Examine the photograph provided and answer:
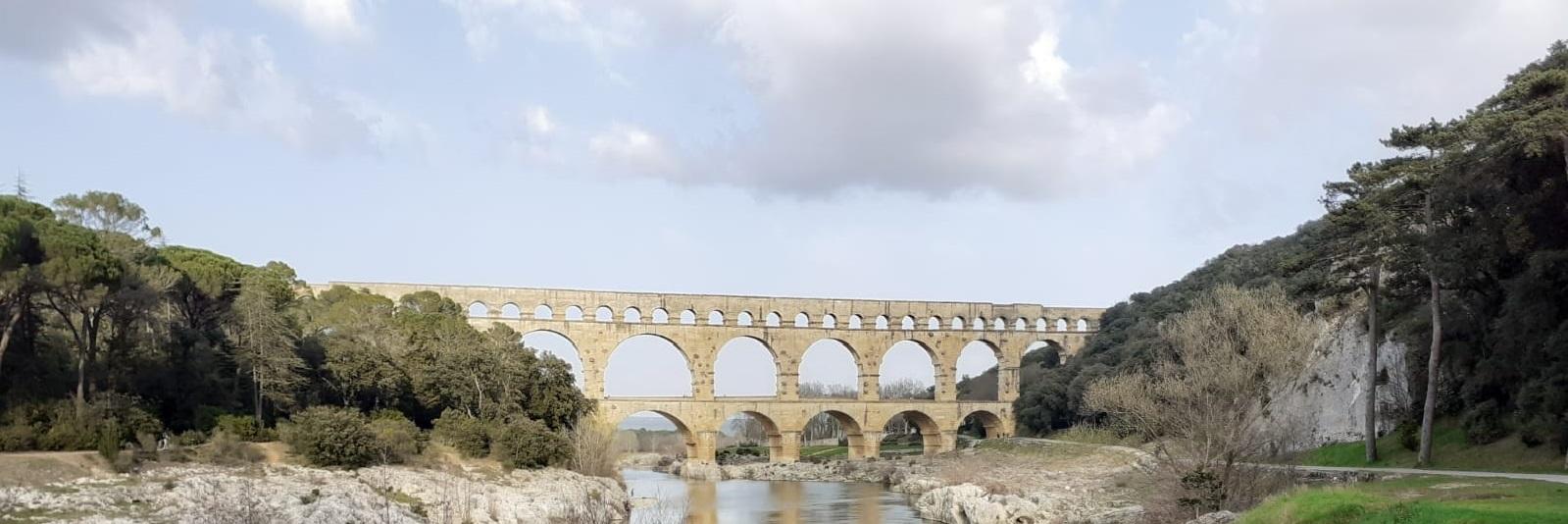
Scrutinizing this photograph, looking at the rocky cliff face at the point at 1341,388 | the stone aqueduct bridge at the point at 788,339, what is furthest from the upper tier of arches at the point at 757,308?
the rocky cliff face at the point at 1341,388

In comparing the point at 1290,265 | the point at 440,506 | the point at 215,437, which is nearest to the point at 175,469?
the point at 215,437

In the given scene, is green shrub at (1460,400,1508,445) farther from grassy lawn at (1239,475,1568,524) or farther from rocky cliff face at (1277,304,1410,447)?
grassy lawn at (1239,475,1568,524)

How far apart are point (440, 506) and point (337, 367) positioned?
32.3ft

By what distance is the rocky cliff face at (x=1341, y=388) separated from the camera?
26469 millimetres

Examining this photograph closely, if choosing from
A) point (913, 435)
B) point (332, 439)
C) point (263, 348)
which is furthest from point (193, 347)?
point (913, 435)

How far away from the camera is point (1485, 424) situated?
21.4 m

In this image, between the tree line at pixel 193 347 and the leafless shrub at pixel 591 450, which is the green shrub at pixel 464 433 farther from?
the leafless shrub at pixel 591 450

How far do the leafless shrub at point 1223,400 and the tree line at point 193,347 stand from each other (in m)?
17.5

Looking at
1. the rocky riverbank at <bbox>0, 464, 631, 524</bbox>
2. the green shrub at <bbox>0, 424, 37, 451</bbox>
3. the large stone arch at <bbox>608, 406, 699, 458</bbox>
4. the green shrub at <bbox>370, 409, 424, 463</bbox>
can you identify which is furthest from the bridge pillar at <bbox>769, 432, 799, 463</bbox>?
the green shrub at <bbox>0, 424, 37, 451</bbox>

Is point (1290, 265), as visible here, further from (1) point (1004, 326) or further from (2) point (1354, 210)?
(1) point (1004, 326)

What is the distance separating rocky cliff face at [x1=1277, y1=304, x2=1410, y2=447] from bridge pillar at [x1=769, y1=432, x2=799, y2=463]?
80.3ft

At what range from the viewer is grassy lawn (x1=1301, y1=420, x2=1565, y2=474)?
19266mm

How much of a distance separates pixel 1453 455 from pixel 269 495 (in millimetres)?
21343

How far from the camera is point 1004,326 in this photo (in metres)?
57.8
